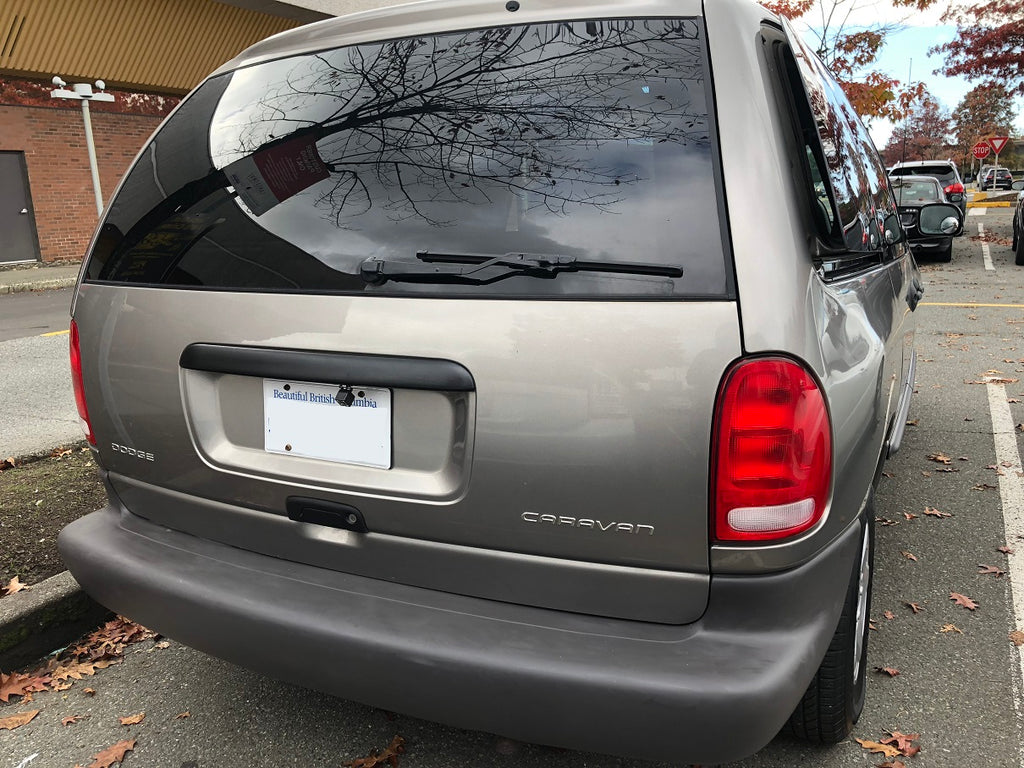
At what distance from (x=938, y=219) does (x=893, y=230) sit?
44 centimetres

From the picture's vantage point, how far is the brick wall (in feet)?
57.3

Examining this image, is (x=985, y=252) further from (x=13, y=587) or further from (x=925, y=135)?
(x=925, y=135)

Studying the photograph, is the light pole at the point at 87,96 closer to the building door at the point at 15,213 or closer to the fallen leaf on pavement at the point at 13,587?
the building door at the point at 15,213

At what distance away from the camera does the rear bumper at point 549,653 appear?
1.57m

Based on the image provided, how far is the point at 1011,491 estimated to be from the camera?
4160mm

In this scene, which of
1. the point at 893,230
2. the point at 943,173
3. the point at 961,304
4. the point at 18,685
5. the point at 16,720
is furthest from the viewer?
the point at 943,173

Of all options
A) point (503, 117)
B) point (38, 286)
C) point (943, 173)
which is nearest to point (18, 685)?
point (503, 117)

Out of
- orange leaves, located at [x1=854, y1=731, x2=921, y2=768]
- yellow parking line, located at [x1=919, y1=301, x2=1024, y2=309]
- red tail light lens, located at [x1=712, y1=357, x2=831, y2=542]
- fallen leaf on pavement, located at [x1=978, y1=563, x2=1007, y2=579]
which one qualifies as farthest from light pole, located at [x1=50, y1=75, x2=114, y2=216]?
red tail light lens, located at [x1=712, y1=357, x2=831, y2=542]

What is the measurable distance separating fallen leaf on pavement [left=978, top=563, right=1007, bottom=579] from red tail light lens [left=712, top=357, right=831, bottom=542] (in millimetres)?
2223

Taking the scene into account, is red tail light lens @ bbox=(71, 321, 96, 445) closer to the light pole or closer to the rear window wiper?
the rear window wiper

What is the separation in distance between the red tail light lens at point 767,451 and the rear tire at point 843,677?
51cm

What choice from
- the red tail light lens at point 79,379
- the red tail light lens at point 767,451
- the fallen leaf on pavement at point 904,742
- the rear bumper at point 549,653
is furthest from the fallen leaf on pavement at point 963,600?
the red tail light lens at point 79,379

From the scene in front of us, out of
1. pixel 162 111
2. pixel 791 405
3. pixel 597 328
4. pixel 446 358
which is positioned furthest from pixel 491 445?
pixel 162 111

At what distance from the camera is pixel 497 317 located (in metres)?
1.65
